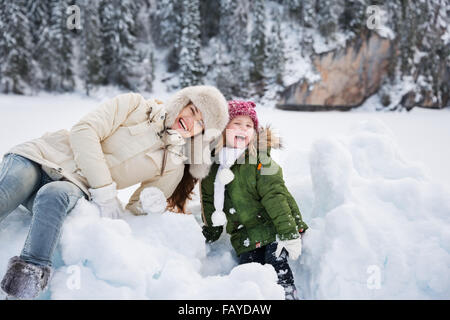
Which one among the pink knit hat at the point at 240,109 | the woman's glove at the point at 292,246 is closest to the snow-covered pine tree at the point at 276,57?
the pink knit hat at the point at 240,109

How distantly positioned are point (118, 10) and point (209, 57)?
4.24 m

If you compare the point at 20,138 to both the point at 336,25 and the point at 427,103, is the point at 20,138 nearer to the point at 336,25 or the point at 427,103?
the point at 336,25

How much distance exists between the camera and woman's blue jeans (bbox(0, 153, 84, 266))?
3.59 ft

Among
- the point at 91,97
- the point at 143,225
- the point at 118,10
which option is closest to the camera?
the point at 143,225

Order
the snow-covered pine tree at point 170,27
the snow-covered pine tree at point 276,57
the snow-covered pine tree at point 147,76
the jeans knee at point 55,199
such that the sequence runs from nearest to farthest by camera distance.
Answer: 1. the jeans knee at point 55,199
2. the snow-covered pine tree at point 147,76
3. the snow-covered pine tree at point 276,57
4. the snow-covered pine tree at point 170,27

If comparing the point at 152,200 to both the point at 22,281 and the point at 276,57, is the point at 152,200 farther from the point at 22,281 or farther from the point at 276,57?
the point at 276,57

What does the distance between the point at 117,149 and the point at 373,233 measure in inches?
55.7

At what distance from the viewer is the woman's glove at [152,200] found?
4.82ft

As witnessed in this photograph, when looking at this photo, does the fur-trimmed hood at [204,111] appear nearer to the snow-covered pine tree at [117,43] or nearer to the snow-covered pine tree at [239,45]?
the snow-covered pine tree at [239,45]

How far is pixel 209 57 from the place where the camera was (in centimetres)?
1327

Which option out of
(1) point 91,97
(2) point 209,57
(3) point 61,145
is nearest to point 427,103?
(2) point 209,57

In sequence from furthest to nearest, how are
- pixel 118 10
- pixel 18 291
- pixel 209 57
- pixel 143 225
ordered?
pixel 209 57, pixel 118 10, pixel 143 225, pixel 18 291

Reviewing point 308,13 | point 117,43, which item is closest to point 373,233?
point 117,43
